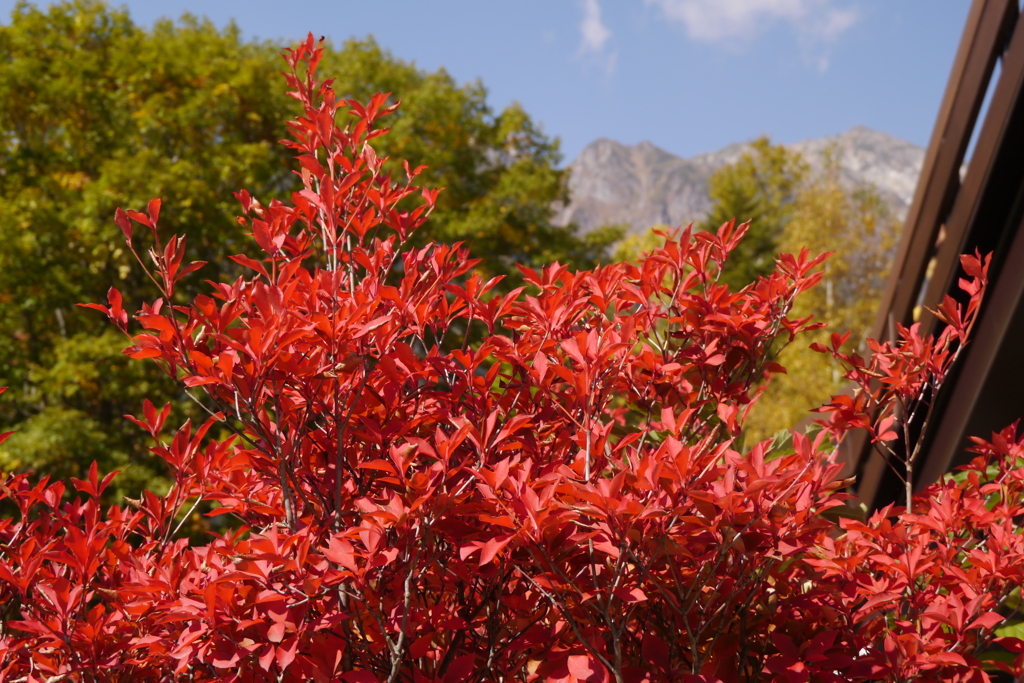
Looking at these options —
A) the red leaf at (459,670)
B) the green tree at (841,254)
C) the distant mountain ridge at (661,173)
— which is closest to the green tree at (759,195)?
the green tree at (841,254)

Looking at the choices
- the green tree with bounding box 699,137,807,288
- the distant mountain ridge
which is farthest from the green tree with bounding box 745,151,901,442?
the distant mountain ridge

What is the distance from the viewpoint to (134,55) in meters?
13.4

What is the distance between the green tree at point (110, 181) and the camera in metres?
10.9

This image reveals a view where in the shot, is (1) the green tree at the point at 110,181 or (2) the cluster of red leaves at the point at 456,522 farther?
(1) the green tree at the point at 110,181

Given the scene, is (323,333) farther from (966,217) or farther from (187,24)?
(187,24)

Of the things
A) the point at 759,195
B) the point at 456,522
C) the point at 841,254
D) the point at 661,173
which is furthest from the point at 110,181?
the point at 661,173

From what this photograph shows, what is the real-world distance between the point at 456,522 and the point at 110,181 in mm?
12421

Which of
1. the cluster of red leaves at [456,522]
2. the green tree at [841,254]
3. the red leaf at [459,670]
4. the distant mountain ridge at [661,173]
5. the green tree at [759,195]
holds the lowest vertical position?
the red leaf at [459,670]

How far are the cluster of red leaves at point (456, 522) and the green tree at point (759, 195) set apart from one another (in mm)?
29176

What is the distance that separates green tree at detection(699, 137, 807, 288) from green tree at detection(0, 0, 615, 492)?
1709 centimetres

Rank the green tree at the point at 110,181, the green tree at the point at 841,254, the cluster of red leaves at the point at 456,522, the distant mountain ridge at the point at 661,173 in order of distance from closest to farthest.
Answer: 1. the cluster of red leaves at the point at 456,522
2. the green tree at the point at 110,181
3. the green tree at the point at 841,254
4. the distant mountain ridge at the point at 661,173

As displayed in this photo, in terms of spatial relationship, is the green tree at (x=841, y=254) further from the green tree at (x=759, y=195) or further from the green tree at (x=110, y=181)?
the green tree at (x=110, y=181)

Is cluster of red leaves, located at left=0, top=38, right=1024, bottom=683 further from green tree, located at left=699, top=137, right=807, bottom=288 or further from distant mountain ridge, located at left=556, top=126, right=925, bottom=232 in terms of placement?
distant mountain ridge, located at left=556, top=126, right=925, bottom=232

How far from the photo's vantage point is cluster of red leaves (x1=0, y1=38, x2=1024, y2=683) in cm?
102
